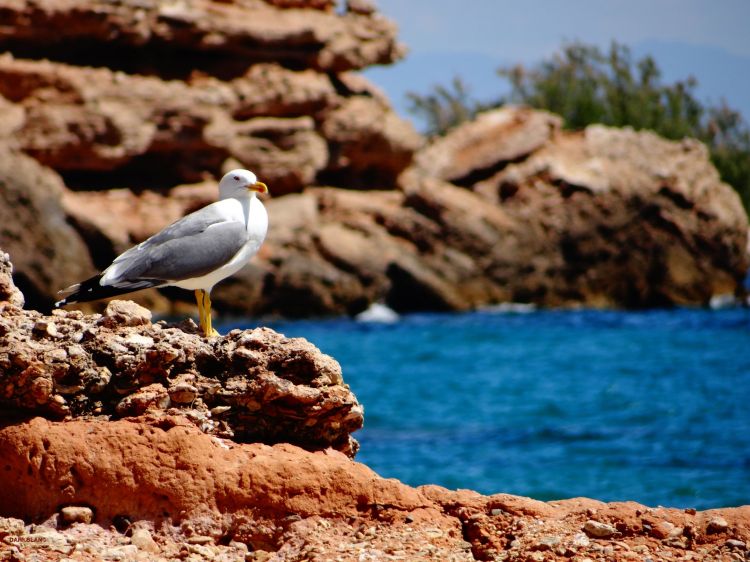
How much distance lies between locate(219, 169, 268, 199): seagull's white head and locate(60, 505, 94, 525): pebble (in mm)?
2230

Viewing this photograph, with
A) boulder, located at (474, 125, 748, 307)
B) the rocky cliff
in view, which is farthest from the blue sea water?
boulder, located at (474, 125, 748, 307)

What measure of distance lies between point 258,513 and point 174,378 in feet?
1.92

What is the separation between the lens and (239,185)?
562 centimetres

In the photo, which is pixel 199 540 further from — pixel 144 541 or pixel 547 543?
pixel 547 543

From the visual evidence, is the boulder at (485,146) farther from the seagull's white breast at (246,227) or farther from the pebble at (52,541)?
the pebble at (52,541)

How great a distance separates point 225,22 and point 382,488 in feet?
79.9

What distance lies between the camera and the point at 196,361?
407 cm

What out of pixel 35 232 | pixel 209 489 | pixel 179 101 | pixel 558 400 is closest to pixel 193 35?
pixel 179 101

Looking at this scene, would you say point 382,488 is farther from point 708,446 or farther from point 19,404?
point 708,446

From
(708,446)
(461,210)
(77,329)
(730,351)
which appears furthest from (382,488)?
(461,210)

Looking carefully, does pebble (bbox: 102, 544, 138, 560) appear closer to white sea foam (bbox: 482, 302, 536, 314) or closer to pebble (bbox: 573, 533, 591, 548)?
pebble (bbox: 573, 533, 591, 548)

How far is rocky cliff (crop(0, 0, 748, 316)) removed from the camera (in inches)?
991

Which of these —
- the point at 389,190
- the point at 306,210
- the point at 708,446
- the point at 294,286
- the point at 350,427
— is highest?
the point at 389,190

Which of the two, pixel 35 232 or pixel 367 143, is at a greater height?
pixel 367 143
